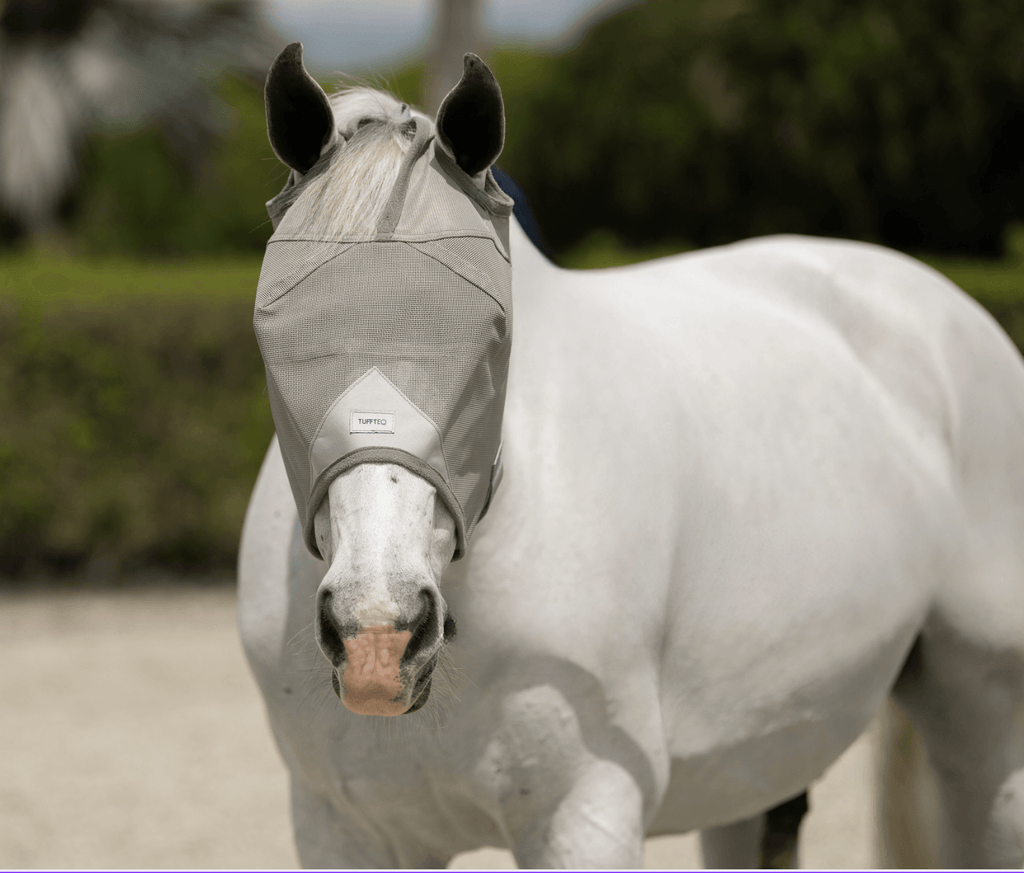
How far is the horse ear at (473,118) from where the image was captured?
150 centimetres

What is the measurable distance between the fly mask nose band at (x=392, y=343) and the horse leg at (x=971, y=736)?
1.38 meters

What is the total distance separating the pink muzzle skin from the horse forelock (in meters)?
0.51

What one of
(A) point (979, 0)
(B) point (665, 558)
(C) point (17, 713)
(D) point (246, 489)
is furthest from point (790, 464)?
(A) point (979, 0)

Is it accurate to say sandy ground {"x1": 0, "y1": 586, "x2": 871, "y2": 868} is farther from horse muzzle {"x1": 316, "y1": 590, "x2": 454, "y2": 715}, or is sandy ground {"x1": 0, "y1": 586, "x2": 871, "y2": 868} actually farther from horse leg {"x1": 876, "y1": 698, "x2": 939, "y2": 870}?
horse muzzle {"x1": 316, "y1": 590, "x2": 454, "y2": 715}

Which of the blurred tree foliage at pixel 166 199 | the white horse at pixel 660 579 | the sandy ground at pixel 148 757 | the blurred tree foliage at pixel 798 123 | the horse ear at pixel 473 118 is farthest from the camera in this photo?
the blurred tree foliage at pixel 166 199

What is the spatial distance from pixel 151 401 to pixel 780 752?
6.51 m

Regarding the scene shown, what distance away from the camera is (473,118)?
1562 millimetres

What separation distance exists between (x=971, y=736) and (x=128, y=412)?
21.2 feet

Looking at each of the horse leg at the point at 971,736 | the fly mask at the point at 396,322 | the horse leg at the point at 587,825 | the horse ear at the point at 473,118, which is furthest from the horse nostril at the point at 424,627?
the horse leg at the point at 971,736

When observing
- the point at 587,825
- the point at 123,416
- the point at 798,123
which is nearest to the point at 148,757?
the point at 123,416

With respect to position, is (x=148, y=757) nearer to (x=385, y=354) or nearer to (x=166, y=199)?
(x=385, y=354)

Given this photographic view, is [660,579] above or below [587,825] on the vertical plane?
above

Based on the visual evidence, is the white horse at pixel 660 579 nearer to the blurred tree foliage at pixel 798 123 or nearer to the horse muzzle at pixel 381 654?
the horse muzzle at pixel 381 654

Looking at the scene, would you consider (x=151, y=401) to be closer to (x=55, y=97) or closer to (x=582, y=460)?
(x=582, y=460)
